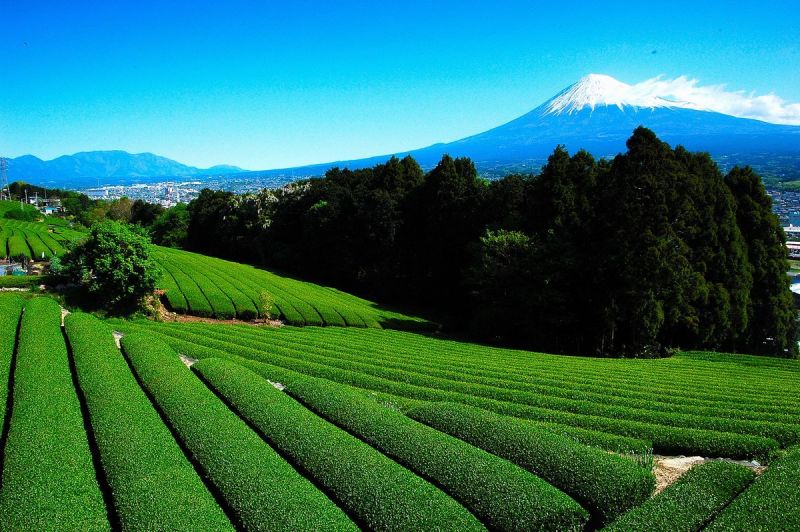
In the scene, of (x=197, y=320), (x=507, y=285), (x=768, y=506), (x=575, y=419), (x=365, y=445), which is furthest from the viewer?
(x=197, y=320)

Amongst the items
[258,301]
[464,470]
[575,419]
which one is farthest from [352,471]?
[258,301]

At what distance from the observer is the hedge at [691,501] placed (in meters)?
8.23

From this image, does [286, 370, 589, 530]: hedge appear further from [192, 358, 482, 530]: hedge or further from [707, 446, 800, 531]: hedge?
[707, 446, 800, 531]: hedge

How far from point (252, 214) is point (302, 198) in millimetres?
10349

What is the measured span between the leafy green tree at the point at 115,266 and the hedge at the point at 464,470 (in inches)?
789

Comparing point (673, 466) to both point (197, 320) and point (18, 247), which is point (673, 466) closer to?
point (197, 320)

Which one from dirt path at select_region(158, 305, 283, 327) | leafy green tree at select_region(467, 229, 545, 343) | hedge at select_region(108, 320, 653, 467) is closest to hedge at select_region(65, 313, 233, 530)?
hedge at select_region(108, 320, 653, 467)

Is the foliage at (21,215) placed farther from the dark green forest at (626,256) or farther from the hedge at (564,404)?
the hedge at (564,404)

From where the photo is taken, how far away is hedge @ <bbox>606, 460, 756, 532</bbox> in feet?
27.0

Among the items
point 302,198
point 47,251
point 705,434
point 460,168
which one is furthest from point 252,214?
point 705,434

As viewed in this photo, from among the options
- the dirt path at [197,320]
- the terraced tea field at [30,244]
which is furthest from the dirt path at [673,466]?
the terraced tea field at [30,244]

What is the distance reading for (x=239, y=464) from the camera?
10641 mm

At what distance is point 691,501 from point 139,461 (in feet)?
35.6

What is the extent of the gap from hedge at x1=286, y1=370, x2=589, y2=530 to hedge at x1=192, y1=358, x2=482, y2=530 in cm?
44
